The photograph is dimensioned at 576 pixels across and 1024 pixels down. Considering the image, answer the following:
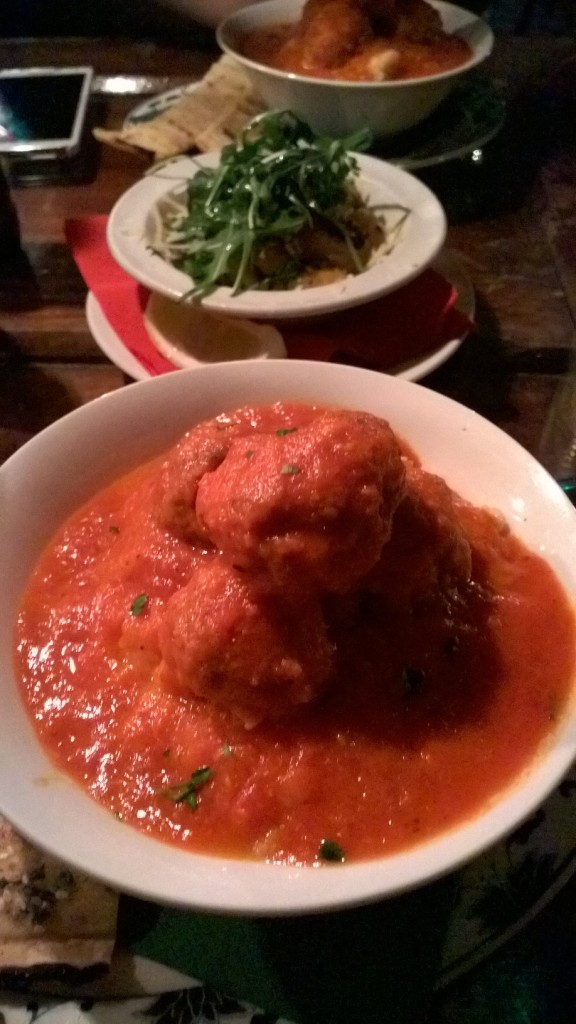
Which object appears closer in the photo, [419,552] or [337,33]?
[419,552]

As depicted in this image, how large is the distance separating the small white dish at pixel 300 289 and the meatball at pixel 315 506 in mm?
1186

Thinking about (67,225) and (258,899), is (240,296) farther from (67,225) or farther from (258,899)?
(258,899)

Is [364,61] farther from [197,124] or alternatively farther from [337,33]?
[197,124]

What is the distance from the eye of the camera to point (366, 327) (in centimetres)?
267

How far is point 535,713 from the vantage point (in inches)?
59.1

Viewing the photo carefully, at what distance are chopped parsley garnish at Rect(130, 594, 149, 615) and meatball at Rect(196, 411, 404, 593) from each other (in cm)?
30

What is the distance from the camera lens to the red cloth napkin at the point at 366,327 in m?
2.61

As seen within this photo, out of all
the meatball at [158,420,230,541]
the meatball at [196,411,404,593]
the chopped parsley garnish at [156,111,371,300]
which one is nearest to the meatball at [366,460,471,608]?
the meatball at [196,411,404,593]

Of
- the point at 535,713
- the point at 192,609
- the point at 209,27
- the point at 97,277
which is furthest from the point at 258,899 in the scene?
the point at 209,27

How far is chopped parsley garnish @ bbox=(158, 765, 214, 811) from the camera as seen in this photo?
1.40 m

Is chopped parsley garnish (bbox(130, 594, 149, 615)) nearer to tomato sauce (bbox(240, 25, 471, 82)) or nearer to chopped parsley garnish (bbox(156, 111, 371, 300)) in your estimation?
chopped parsley garnish (bbox(156, 111, 371, 300))

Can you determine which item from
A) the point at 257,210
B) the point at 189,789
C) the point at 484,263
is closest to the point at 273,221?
the point at 257,210

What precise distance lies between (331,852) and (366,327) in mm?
1801

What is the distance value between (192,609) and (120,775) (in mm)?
329
